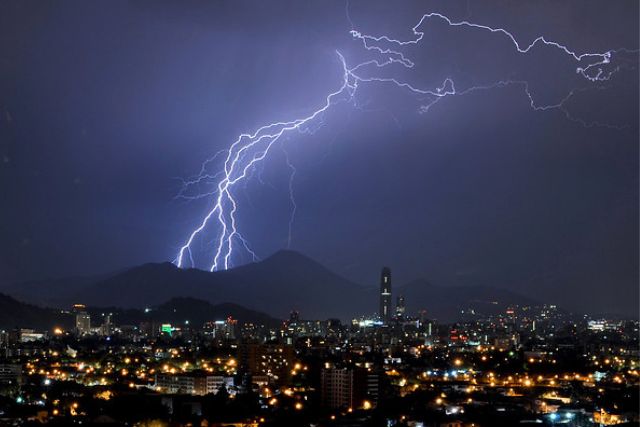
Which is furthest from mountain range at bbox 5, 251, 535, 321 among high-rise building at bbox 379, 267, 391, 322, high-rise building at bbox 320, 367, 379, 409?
high-rise building at bbox 320, 367, 379, 409

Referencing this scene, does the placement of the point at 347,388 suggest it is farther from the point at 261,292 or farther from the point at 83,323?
the point at 261,292

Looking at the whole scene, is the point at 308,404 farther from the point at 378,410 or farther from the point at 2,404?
the point at 2,404

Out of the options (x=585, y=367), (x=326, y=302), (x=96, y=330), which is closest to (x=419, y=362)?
(x=585, y=367)

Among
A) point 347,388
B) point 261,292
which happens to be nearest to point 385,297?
point 261,292

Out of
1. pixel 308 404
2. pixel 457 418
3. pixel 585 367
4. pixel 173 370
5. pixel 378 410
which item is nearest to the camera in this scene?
pixel 457 418

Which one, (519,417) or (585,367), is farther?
(585,367)

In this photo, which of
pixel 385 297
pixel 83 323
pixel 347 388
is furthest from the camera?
pixel 385 297

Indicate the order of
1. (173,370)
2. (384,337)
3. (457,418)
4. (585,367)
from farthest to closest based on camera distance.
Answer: (384,337) → (585,367) → (173,370) → (457,418)
